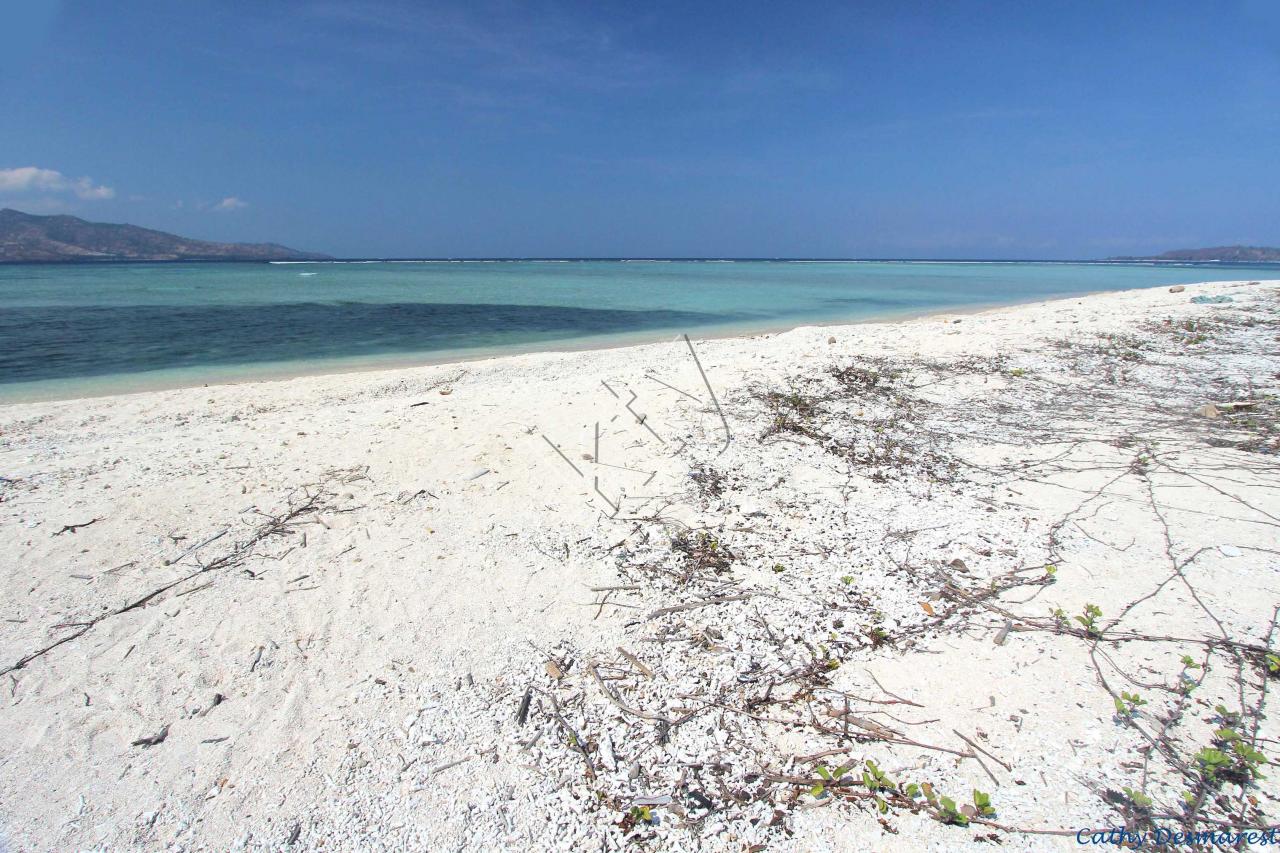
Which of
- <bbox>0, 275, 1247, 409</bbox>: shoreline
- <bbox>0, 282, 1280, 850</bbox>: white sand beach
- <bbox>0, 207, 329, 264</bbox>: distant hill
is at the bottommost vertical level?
<bbox>0, 282, 1280, 850</bbox>: white sand beach

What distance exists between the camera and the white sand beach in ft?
7.05

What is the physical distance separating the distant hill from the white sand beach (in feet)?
343

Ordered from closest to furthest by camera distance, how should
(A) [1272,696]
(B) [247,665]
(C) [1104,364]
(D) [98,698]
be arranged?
(A) [1272,696] < (D) [98,698] < (B) [247,665] < (C) [1104,364]

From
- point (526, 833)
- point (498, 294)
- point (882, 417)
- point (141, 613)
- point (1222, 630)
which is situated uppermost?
point (498, 294)

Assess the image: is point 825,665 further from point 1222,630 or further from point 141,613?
point 141,613

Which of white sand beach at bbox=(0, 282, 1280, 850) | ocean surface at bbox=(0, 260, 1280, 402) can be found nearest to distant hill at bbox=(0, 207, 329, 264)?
ocean surface at bbox=(0, 260, 1280, 402)

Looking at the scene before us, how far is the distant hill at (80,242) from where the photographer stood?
262 feet

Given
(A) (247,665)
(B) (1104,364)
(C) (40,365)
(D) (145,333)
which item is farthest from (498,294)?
(A) (247,665)

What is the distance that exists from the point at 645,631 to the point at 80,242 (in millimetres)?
119408

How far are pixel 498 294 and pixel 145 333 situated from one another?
50.6 ft

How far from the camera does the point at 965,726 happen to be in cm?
235

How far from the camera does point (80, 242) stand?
86250mm

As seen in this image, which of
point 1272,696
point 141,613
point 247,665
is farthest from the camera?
point 141,613

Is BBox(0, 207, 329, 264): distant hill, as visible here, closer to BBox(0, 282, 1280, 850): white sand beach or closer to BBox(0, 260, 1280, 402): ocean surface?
BBox(0, 260, 1280, 402): ocean surface
